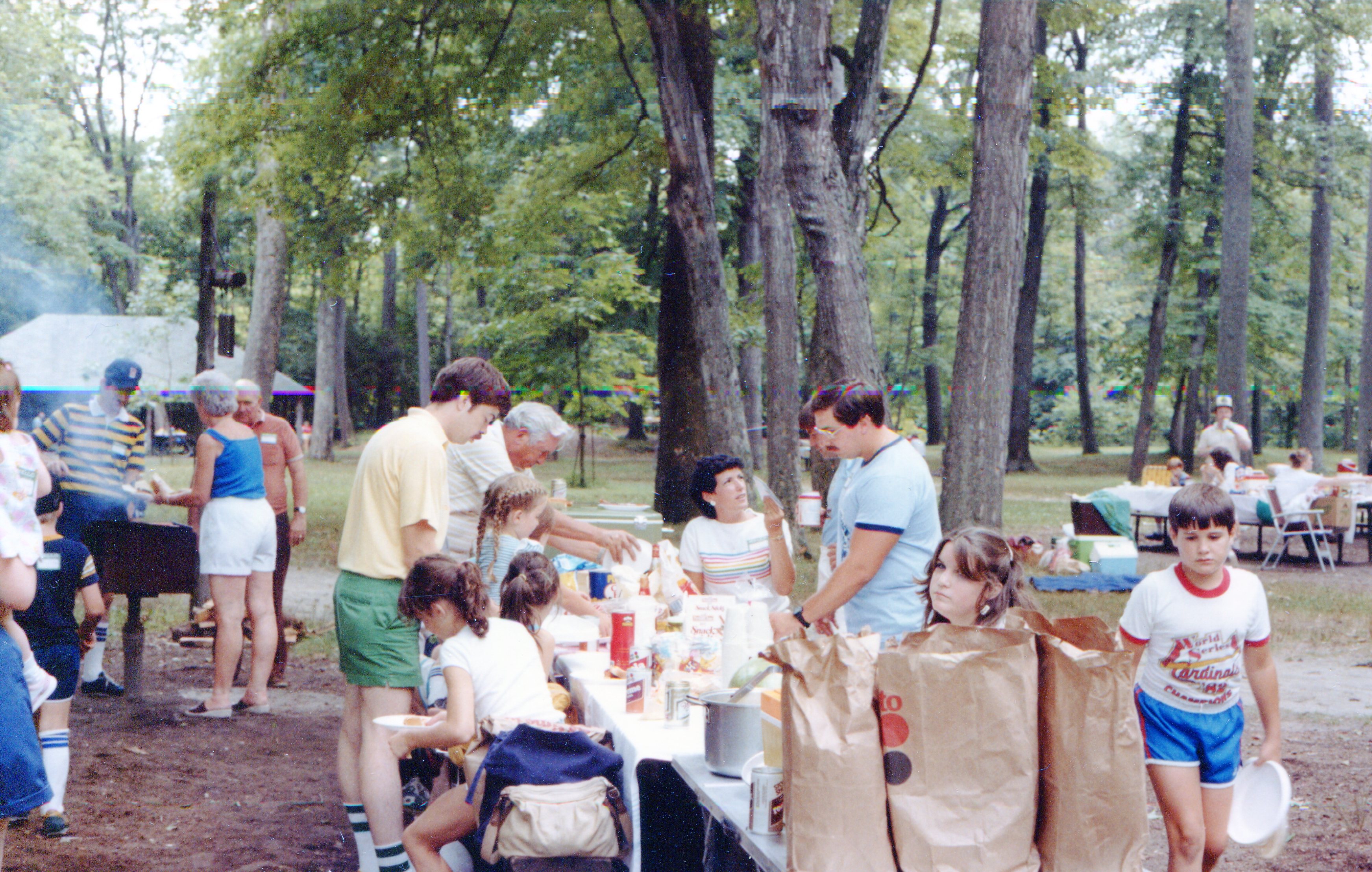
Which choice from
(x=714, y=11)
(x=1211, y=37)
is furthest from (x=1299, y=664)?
(x=1211, y=37)

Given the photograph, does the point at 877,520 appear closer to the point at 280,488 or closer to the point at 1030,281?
the point at 280,488

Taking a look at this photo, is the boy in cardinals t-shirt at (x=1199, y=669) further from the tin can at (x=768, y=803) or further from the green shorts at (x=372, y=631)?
the green shorts at (x=372, y=631)

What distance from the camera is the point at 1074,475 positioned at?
31.1m

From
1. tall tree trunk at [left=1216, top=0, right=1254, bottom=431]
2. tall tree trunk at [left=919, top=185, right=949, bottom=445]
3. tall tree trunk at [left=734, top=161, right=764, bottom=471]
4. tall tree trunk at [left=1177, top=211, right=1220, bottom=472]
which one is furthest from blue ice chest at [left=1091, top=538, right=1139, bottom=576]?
tall tree trunk at [left=919, top=185, right=949, bottom=445]

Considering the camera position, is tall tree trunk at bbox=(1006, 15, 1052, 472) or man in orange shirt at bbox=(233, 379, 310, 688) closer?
man in orange shirt at bbox=(233, 379, 310, 688)

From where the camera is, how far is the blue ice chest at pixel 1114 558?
40.2 feet

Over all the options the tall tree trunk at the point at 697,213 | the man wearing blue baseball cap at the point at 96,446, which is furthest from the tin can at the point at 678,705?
the tall tree trunk at the point at 697,213

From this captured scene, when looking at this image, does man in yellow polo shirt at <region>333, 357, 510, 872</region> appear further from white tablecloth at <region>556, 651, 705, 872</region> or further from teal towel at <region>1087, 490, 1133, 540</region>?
teal towel at <region>1087, 490, 1133, 540</region>

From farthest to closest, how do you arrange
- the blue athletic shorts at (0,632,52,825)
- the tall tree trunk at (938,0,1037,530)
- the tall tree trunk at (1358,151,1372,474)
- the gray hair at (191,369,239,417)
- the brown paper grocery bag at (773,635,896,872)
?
the tall tree trunk at (1358,151,1372,474) < the tall tree trunk at (938,0,1037,530) < the gray hair at (191,369,239,417) < the blue athletic shorts at (0,632,52,825) < the brown paper grocery bag at (773,635,896,872)

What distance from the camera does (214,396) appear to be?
247 inches

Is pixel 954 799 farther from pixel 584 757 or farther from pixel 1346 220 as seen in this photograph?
pixel 1346 220

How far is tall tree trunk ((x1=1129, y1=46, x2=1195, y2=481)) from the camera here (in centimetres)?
2762

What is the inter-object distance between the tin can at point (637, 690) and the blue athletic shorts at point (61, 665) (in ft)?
7.95

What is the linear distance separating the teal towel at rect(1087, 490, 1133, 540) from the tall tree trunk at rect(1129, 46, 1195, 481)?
14.6 m
